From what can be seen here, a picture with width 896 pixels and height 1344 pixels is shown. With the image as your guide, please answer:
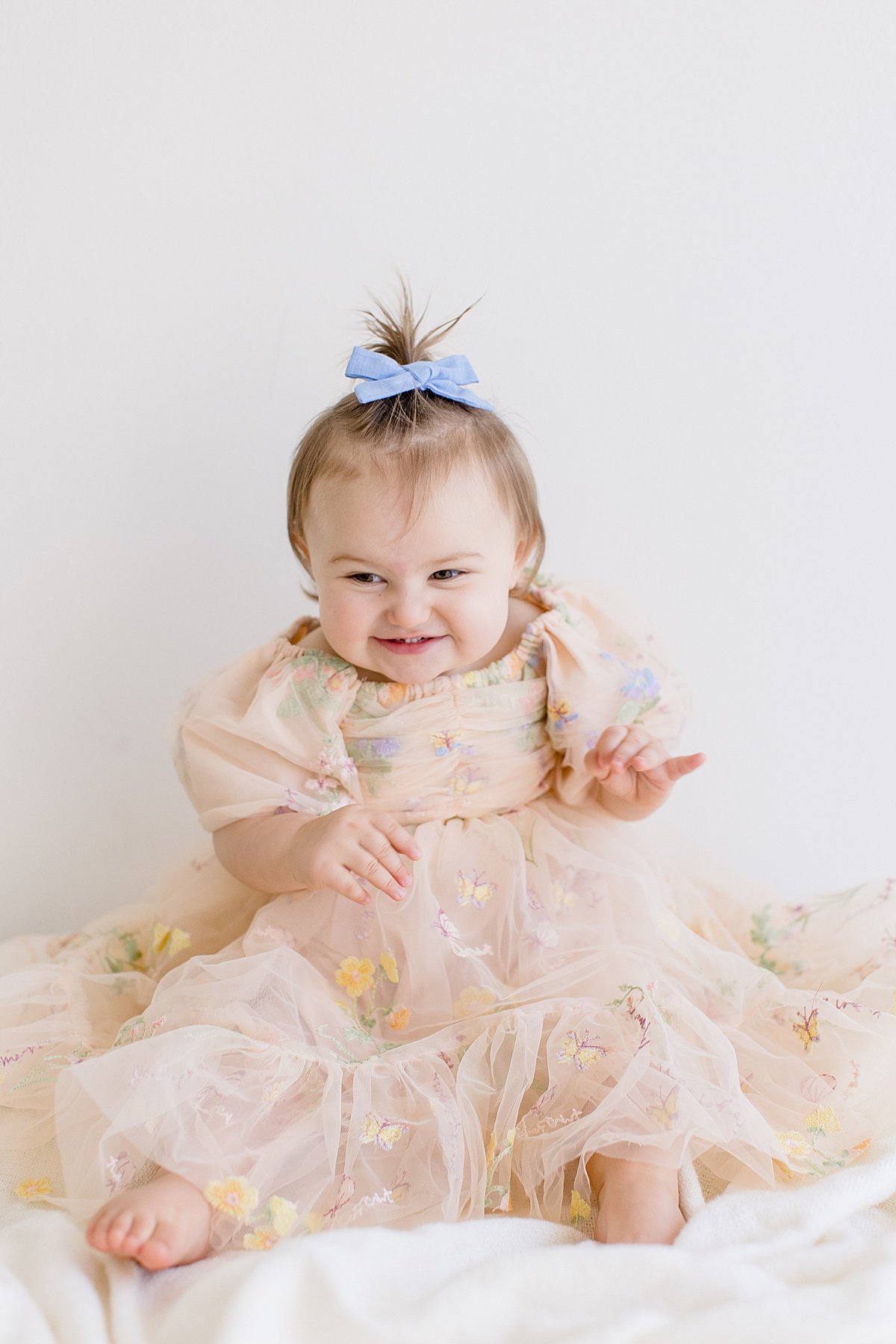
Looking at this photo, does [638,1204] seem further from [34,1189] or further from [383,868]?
[34,1189]

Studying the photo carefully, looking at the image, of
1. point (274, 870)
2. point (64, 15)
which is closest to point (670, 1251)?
point (274, 870)

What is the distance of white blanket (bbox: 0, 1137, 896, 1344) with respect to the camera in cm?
73

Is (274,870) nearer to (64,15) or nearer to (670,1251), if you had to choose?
(670,1251)

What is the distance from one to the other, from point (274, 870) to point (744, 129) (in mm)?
1066

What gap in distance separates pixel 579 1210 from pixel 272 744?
527 millimetres

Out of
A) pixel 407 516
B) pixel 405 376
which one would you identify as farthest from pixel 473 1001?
pixel 405 376

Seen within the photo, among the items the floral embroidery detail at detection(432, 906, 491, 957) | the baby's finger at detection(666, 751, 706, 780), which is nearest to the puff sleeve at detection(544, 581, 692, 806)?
the baby's finger at detection(666, 751, 706, 780)

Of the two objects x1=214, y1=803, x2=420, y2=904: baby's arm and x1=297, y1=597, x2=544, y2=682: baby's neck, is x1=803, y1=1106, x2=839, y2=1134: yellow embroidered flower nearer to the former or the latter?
x1=214, y1=803, x2=420, y2=904: baby's arm

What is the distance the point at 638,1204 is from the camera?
0.87 m

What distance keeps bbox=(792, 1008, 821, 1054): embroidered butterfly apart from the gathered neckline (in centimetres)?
45

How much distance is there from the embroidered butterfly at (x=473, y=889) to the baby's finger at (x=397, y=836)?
0.33ft

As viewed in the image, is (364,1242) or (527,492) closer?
(364,1242)

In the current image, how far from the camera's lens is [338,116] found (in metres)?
1.35

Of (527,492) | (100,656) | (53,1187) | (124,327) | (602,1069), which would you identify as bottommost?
(53,1187)
